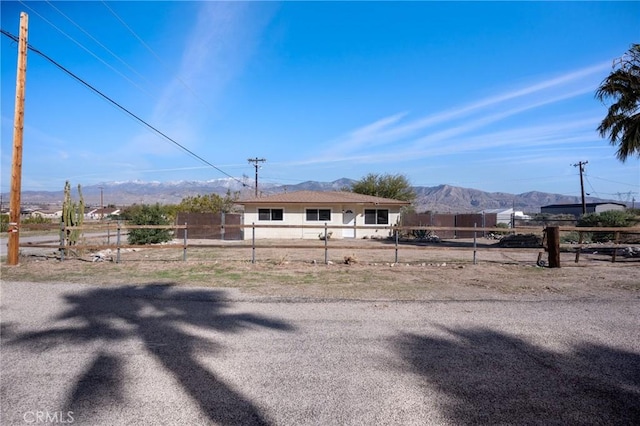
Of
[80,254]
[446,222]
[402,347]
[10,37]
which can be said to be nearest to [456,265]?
[402,347]

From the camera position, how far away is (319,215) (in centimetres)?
2778

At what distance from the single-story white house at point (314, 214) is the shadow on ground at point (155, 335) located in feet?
62.7

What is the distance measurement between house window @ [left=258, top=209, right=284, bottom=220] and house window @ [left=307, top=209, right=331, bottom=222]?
192cm

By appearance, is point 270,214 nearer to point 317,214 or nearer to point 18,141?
point 317,214

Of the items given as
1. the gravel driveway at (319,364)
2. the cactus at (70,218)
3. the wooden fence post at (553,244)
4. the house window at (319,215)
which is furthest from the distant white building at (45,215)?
the wooden fence post at (553,244)

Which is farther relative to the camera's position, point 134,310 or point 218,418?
point 134,310

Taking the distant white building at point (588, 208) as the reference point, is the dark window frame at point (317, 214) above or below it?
below

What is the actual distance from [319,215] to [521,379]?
79.4 ft

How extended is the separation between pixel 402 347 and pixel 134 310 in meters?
4.12

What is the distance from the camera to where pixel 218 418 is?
3000mm

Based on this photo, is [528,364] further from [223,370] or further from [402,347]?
[223,370]
